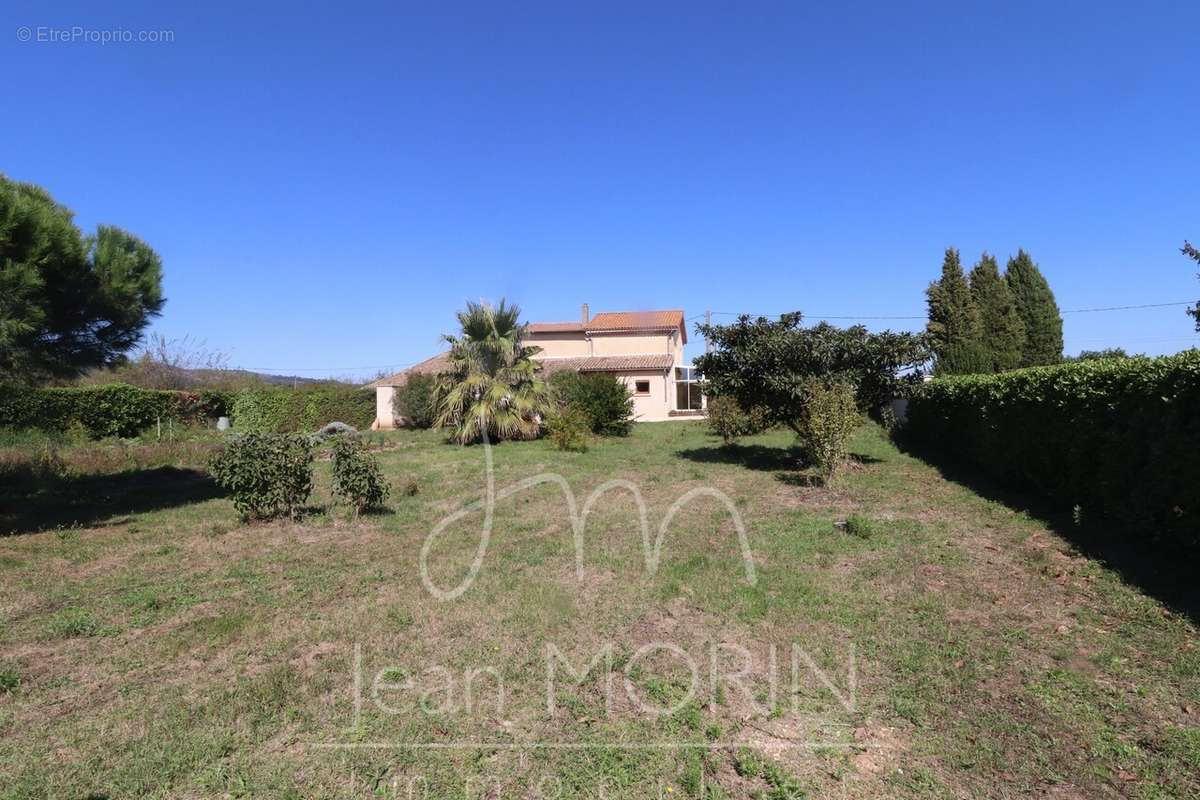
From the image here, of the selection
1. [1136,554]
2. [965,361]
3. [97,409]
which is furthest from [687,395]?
[1136,554]

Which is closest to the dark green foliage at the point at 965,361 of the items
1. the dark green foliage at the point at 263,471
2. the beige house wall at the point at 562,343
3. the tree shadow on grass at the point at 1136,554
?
the beige house wall at the point at 562,343

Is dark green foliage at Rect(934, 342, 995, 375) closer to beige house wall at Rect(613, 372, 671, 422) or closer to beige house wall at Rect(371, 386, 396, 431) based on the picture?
beige house wall at Rect(613, 372, 671, 422)

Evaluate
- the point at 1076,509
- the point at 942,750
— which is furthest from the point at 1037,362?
the point at 942,750

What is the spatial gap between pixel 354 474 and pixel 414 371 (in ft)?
72.5

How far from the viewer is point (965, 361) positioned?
2448 cm

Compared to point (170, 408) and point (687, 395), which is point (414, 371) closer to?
point (170, 408)

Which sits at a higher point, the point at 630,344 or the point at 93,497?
the point at 630,344

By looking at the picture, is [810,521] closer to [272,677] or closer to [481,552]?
[481,552]

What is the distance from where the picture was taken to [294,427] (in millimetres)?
28219

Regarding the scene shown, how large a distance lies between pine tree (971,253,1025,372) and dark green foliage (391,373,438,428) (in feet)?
84.1

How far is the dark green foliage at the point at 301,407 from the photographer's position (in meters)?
28.3

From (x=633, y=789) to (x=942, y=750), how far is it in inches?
65.8

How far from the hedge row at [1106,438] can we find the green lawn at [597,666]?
788 millimetres

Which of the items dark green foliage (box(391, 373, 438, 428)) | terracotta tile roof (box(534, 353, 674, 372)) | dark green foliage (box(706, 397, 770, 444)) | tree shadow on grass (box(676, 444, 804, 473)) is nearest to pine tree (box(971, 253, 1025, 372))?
terracotta tile roof (box(534, 353, 674, 372))
